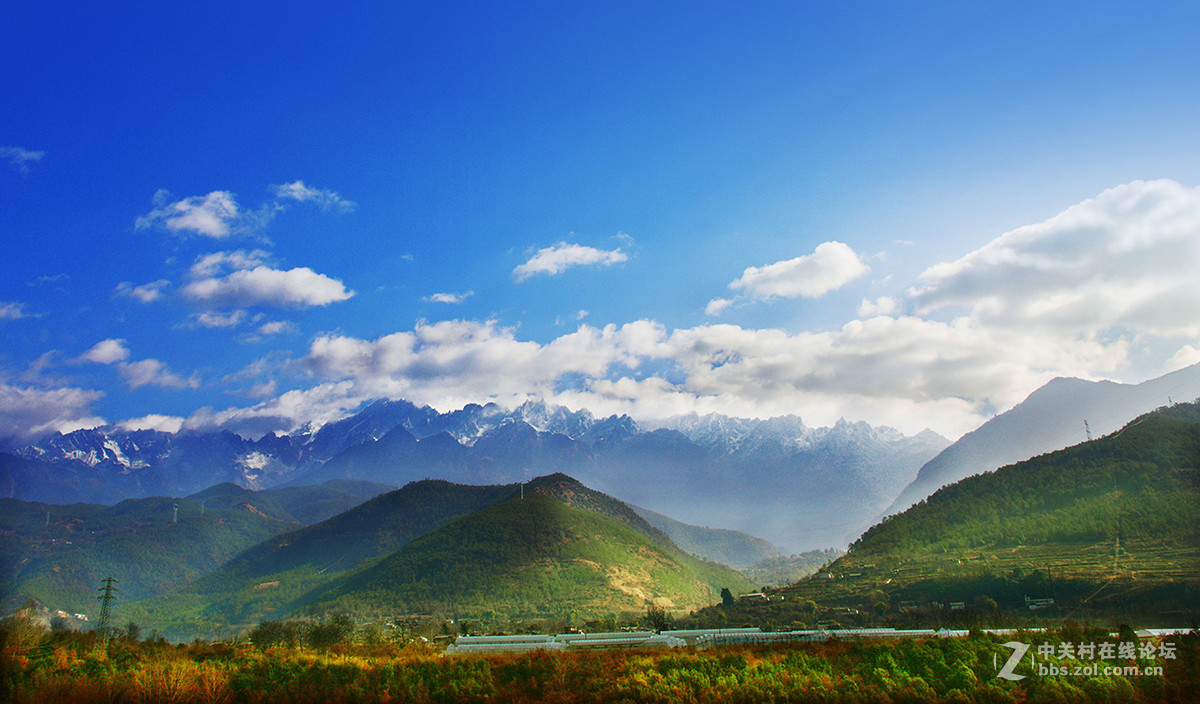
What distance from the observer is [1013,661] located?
2730 cm

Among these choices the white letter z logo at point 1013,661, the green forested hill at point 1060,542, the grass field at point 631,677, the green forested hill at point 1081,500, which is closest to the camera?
the grass field at point 631,677

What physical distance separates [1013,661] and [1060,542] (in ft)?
359

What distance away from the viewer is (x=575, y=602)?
16462 cm

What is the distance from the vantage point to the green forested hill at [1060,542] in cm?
8469

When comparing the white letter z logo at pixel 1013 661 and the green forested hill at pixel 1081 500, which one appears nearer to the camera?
the white letter z logo at pixel 1013 661

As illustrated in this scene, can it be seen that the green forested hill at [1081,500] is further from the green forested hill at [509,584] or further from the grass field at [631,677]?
the grass field at [631,677]

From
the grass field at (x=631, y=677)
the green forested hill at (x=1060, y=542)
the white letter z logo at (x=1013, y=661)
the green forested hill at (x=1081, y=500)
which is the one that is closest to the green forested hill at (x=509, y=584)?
the green forested hill at (x=1060, y=542)

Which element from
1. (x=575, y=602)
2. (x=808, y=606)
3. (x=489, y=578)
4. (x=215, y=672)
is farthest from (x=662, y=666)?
(x=489, y=578)

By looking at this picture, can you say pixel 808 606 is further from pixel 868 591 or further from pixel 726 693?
pixel 726 693

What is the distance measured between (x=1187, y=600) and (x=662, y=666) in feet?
271

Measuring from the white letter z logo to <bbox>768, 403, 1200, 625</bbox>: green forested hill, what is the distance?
63871mm

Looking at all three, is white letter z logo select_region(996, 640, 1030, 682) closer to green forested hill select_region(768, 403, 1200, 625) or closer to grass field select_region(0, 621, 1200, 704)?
grass field select_region(0, 621, 1200, 704)

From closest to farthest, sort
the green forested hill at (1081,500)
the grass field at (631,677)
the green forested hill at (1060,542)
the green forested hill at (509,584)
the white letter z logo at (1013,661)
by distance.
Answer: the grass field at (631,677) < the white letter z logo at (1013,661) < the green forested hill at (1060,542) < the green forested hill at (1081,500) < the green forested hill at (509,584)

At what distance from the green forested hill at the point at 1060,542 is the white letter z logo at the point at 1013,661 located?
210ft
